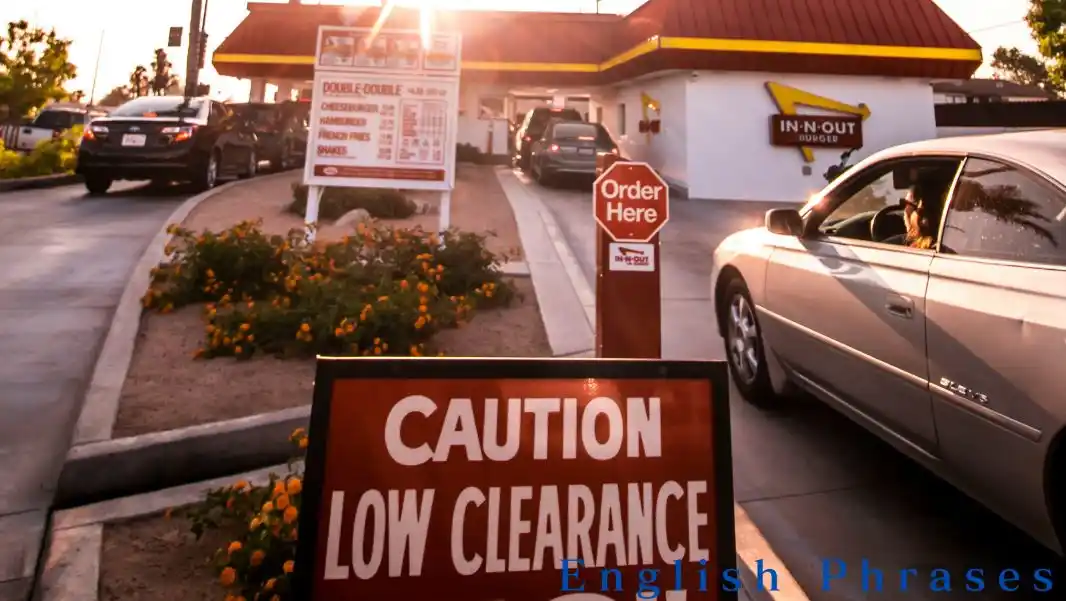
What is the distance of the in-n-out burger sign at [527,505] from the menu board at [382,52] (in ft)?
20.9

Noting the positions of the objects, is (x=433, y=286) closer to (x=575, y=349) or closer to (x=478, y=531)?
(x=575, y=349)

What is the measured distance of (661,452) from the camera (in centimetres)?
186

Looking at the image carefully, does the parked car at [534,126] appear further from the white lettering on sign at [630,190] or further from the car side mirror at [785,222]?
the white lettering on sign at [630,190]

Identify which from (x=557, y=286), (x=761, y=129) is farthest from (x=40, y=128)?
(x=557, y=286)

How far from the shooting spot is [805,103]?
49.2 feet

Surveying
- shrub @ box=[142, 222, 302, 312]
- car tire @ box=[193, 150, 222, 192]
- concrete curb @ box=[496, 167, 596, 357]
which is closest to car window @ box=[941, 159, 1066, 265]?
concrete curb @ box=[496, 167, 596, 357]

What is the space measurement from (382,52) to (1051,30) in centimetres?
2598

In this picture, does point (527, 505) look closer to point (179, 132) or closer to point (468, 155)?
point (179, 132)

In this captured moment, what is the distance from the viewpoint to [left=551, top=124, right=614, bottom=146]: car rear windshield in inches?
588

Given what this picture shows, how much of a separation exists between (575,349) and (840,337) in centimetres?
213

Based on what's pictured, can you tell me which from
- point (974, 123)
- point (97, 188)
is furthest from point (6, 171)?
point (974, 123)

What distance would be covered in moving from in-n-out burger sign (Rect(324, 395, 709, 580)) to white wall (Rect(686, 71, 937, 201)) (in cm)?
1359

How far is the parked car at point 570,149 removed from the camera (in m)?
14.6

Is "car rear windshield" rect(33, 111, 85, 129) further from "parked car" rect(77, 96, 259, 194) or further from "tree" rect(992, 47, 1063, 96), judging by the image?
"tree" rect(992, 47, 1063, 96)
